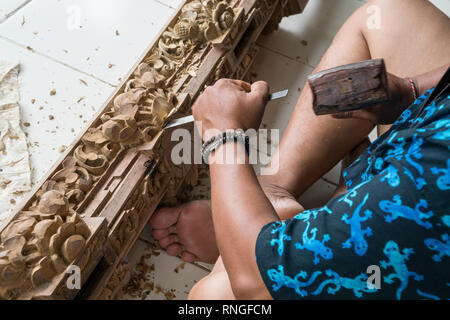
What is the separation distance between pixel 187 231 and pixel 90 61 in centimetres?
72

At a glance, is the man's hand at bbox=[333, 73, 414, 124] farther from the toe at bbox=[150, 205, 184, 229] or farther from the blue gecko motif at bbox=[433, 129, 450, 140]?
the toe at bbox=[150, 205, 184, 229]

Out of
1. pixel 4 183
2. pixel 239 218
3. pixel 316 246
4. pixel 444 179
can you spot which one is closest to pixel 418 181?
pixel 444 179

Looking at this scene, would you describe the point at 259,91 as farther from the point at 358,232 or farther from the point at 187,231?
the point at 187,231

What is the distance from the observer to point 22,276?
2.72 ft

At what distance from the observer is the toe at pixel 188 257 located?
1.24m

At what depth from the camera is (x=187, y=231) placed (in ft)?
3.94

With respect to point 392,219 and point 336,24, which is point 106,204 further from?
point 336,24

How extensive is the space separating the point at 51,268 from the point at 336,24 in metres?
1.53

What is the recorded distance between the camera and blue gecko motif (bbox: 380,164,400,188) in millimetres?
578

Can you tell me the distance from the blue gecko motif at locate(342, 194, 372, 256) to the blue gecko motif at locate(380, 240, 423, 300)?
31 mm

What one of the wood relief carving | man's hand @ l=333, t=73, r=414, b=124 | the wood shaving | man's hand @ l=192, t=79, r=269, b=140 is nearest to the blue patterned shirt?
man's hand @ l=333, t=73, r=414, b=124

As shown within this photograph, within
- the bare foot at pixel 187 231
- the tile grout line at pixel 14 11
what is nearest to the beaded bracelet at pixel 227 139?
the bare foot at pixel 187 231

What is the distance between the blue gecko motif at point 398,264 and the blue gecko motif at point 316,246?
0.08 m
